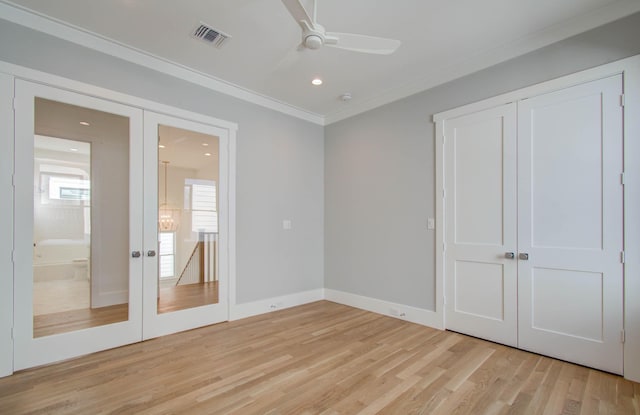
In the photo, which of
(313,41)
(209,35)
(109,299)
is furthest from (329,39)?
(109,299)

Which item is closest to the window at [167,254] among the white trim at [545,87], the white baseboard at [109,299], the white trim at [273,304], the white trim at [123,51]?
the white baseboard at [109,299]

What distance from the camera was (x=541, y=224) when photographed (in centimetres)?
296

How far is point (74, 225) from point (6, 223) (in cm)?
50

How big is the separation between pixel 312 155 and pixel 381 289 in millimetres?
2434

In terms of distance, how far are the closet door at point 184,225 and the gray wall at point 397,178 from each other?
1837 mm

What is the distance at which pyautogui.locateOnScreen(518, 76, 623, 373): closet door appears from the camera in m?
2.58

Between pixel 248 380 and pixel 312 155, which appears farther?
pixel 312 155

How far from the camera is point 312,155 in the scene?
5.11m

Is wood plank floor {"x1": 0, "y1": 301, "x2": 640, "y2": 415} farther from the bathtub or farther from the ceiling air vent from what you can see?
the ceiling air vent

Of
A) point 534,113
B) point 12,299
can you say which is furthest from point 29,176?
point 534,113

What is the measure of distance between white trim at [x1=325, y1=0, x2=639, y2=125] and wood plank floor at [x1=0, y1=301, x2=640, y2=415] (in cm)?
304

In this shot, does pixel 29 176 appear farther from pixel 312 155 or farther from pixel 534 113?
pixel 534 113

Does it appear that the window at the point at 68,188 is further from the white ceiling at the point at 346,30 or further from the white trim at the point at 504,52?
the white trim at the point at 504,52

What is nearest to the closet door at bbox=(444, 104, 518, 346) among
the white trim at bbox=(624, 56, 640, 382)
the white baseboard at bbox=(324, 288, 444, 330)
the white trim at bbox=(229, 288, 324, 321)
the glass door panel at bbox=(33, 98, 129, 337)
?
the white baseboard at bbox=(324, 288, 444, 330)
